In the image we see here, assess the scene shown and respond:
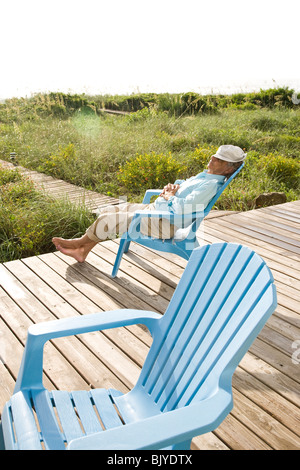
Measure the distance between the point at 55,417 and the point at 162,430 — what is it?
0.49 meters

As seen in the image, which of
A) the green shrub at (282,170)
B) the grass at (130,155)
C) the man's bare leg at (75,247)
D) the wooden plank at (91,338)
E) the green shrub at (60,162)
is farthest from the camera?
the green shrub at (60,162)

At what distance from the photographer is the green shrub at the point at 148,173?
5.59 m

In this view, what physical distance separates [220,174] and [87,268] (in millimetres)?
1226

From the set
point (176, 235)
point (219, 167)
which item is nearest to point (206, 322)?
point (176, 235)

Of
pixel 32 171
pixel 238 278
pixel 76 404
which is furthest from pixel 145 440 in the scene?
pixel 32 171

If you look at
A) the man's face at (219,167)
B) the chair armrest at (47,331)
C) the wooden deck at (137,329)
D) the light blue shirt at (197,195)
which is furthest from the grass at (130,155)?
the chair armrest at (47,331)

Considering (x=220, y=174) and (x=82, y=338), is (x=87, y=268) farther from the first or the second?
(x=220, y=174)

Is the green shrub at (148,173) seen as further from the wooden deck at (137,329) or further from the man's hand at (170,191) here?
the man's hand at (170,191)

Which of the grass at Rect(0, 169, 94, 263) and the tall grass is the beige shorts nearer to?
the grass at Rect(0, 169, 94, 263)

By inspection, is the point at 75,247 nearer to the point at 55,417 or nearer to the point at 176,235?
the point at 176,235

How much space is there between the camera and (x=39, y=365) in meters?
1.46

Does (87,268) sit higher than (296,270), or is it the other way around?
(296,270)

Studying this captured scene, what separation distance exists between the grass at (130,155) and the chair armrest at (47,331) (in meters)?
2.27

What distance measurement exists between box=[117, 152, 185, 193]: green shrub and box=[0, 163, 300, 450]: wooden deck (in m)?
1.70
